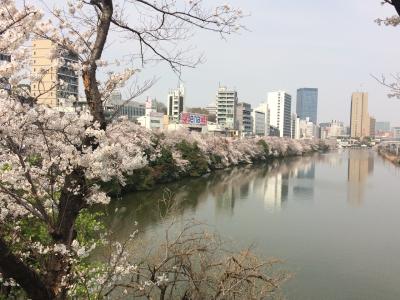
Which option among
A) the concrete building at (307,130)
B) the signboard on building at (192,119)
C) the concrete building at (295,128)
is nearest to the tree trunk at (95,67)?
the signboard on building at (192,119)

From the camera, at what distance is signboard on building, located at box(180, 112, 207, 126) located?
148 ft

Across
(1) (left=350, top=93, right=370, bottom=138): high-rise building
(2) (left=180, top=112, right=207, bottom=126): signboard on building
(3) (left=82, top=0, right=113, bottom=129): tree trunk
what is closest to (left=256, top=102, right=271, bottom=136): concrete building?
(1) (left=350, top=93, right=370, bottom=138): high-rise building

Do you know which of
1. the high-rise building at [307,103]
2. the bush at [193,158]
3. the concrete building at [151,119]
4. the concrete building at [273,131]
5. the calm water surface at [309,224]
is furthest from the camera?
the high-rise building at [307,103]

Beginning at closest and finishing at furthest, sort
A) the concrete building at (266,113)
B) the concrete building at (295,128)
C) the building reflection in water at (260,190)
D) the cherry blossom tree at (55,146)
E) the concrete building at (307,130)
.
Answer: the cherry blossom tree at (55,146) < the building reflection in water at (260,190) < the concrete building at (266,113) < the concrete building at (295,128) < the concrete building at (307,130)

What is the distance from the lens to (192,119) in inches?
1829

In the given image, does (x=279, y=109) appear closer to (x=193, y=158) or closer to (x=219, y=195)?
(x=193, y=158)

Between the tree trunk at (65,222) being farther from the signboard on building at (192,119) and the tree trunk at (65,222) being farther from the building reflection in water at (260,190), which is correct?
the signboard on building at (192,119)

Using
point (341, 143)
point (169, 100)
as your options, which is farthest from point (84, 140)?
point (341, 143)

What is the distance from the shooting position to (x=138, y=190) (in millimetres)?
17375

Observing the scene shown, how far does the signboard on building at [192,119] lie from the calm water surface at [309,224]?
22.2 metres

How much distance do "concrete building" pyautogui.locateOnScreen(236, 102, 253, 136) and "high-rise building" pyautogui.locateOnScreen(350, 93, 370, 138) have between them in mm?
16550

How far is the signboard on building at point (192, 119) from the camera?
45.2m

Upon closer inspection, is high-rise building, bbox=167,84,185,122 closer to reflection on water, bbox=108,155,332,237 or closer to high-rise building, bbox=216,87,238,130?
high-rise building, bbox=216,87,238,130

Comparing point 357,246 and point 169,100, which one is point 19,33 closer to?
point 357,246
